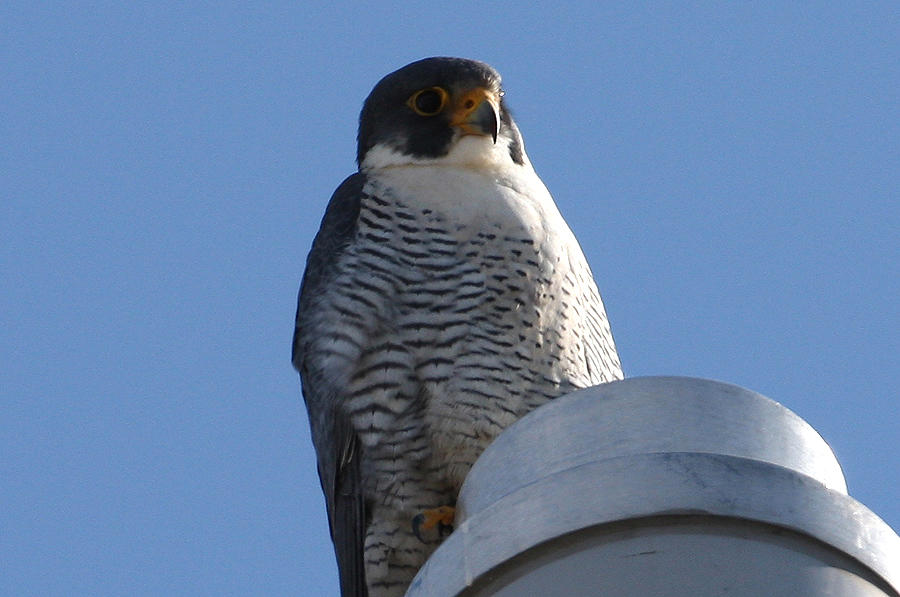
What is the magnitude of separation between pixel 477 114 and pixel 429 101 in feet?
0.71

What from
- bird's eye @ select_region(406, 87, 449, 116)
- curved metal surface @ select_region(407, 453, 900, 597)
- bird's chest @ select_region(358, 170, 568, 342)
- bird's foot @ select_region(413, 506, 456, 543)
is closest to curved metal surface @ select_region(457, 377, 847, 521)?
curved metal surface @ select_region(407, 453, 900, 597)

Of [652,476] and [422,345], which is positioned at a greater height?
[422,345]

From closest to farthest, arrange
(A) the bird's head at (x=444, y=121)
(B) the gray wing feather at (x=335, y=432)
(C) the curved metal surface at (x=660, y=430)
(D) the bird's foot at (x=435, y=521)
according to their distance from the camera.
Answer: (C) the curved metal surface at (x=660, y=430)
(D) the bird's foot at (x=435, y=521)
(B) the gray wing feather at (x=335, y=432)
(A) the bird's head at (x=444, y=121)

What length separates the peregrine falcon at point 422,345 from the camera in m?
4.91

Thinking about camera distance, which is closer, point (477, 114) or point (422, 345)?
point (422, 345)

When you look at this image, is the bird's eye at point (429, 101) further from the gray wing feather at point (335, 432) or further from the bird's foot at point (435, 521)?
the bird's foot at point (435, 521)

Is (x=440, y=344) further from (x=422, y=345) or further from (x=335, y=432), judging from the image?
(x=335, y=432)

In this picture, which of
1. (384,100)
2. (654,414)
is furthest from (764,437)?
(384,100)

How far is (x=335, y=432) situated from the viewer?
16.5 ft

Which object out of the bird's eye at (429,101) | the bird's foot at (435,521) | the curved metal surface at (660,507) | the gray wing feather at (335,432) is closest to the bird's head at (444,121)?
the bird's eye at (429,101)

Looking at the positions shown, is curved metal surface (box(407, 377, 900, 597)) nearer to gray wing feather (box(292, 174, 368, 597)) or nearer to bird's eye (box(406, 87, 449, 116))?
gray wing feather (box(292, 174, 368, 597))

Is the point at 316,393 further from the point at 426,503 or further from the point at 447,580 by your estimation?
the point at 447,580

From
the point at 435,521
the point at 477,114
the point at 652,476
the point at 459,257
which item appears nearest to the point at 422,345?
the point at 459,257

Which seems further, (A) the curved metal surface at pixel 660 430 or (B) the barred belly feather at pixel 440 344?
(B) the barred belly feather at pixel 440 344
